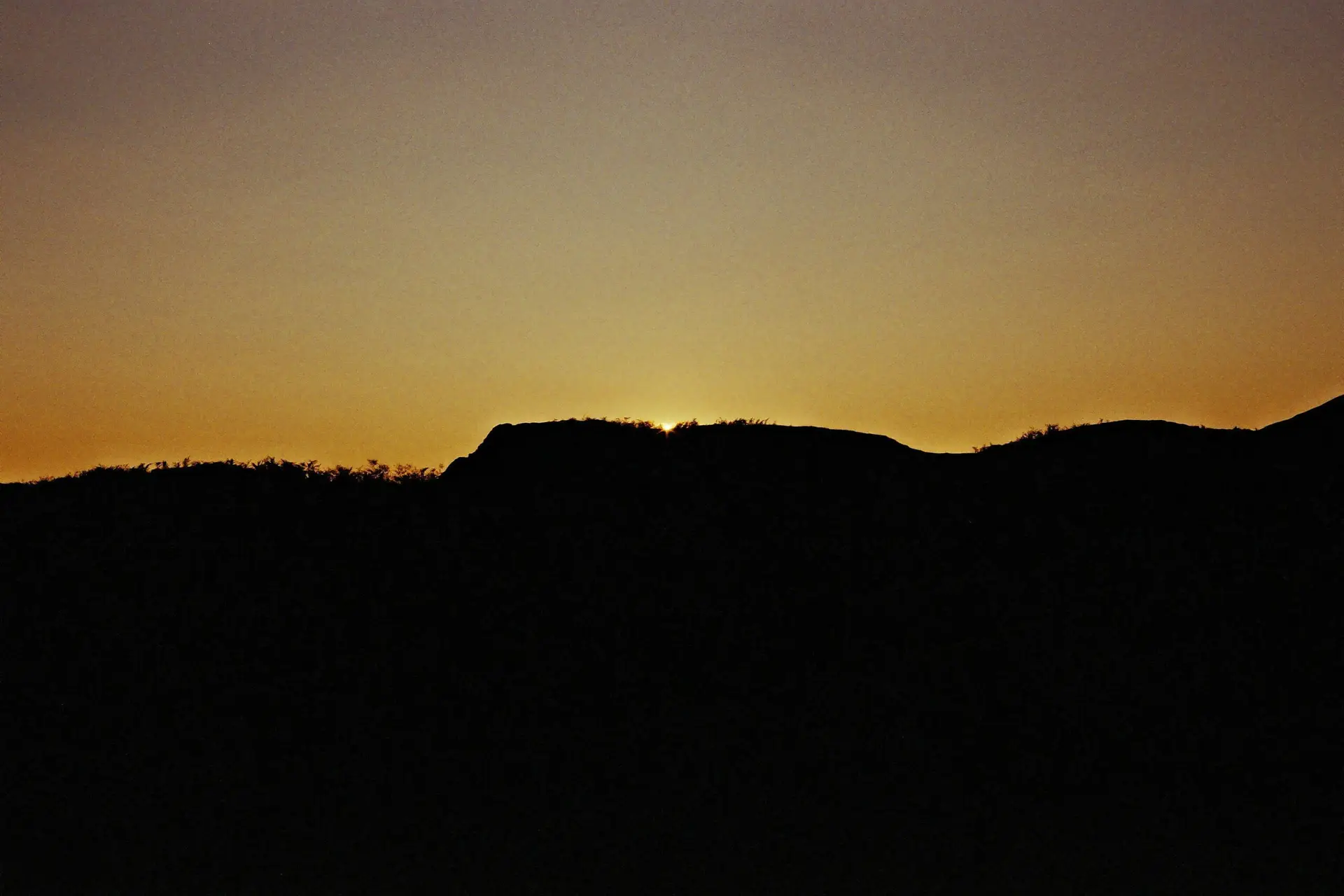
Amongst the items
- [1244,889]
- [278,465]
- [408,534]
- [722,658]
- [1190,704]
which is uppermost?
[278,465]

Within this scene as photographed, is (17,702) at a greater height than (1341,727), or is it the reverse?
(17,702)

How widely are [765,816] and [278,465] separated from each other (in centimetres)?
1903

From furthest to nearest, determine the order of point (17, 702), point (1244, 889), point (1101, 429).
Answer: point (1101, 429) < point (17, 702) < point (1244, 889)

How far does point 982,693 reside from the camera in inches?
1334

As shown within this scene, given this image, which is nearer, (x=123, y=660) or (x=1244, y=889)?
(x=1244, y=889)

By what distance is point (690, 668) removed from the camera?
34.1m

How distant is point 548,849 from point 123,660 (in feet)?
41.9

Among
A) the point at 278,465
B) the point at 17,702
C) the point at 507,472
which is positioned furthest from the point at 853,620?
the point at 17,702

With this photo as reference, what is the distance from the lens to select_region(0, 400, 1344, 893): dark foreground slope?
2730 cm

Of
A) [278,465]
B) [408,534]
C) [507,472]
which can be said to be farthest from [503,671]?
[278,465]

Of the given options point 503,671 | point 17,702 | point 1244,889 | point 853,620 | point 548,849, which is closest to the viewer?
point 1244,889

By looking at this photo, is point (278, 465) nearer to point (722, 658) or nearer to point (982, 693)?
point (722, 658)

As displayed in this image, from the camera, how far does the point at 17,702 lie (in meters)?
31.3

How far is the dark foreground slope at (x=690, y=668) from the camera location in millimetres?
27297
